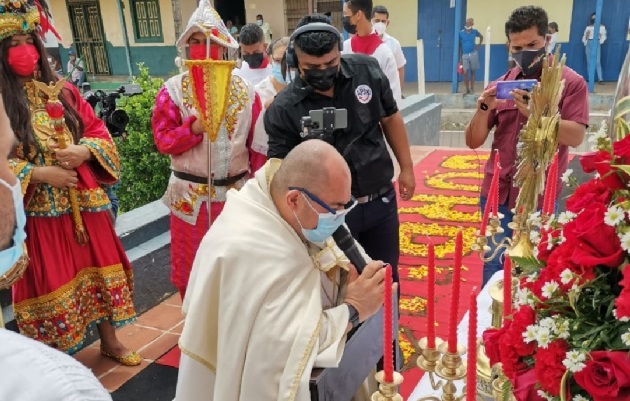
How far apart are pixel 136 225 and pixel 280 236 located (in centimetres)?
237

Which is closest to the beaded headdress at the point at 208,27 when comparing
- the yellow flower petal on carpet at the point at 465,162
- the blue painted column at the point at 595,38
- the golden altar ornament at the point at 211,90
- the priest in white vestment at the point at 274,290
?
the golden altar ornament at the point at 211,90

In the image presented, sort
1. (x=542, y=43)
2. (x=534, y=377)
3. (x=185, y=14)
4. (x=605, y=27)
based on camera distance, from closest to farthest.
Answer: (x=534, y=377) → (x=542, y=43) → (x=605, y=27) → (x=185, y=14)

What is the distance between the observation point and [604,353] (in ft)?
2.64

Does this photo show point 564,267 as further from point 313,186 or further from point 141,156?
point 141,156

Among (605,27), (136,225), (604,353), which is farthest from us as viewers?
(605,27)

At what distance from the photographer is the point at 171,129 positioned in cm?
295

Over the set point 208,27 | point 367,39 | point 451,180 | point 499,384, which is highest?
point 208,27

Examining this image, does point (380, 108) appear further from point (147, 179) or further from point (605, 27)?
point (605, 27)

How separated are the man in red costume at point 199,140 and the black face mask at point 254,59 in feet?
6.28

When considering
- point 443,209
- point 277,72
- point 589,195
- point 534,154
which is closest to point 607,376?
point 589,195

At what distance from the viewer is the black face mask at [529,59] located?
7.59 ft

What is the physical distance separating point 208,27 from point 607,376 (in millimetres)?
2609

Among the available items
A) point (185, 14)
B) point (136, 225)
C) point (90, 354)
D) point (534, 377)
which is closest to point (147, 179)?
point (136, 225)

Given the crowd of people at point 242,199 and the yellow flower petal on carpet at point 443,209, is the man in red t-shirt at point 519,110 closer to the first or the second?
the crowd of people at point 242,199
